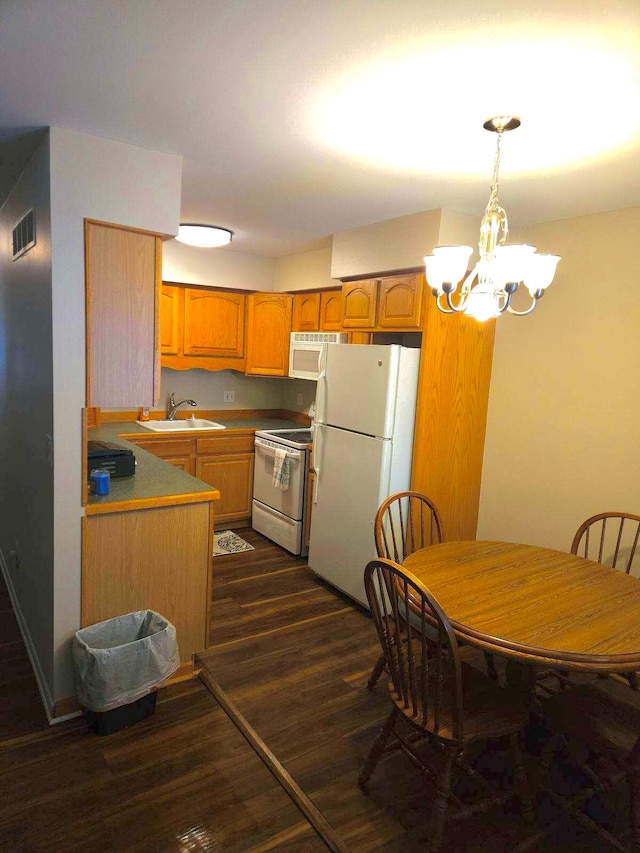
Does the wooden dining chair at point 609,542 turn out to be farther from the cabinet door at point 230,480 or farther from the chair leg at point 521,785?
the cabinet door at point 230,480

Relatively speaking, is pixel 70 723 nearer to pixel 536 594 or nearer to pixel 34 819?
pixel 34 819

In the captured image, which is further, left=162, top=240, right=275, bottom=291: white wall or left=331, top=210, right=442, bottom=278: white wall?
left=162, top=240, right=275, bottom=291: white wall

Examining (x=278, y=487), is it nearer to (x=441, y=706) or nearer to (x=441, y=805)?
(x=441, y=706)

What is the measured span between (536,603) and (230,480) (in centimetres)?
305

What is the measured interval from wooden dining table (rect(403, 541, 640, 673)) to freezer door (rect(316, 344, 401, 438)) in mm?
926

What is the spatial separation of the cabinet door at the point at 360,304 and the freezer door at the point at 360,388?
25 centimetres

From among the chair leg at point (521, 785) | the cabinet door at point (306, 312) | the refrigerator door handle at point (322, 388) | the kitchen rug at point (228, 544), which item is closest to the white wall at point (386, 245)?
the refrigerator door handle at point (322, 388)

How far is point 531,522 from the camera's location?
10.6ft

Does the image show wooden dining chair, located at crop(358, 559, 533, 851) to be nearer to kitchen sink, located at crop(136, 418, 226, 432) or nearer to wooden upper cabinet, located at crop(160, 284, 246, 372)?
kitchen sink, located at crop(136, 418, 226, 432)

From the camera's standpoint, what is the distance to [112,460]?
8.75 ft

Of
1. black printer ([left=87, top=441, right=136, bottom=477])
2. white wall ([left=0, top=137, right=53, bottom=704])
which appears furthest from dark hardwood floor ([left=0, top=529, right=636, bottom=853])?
black printer ([left=87, top=441, right=136, bottom=477])

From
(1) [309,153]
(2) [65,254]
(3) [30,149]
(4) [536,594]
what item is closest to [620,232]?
(1) [309,153]

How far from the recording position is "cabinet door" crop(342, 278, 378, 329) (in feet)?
11.2

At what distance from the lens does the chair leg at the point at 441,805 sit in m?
1.67
